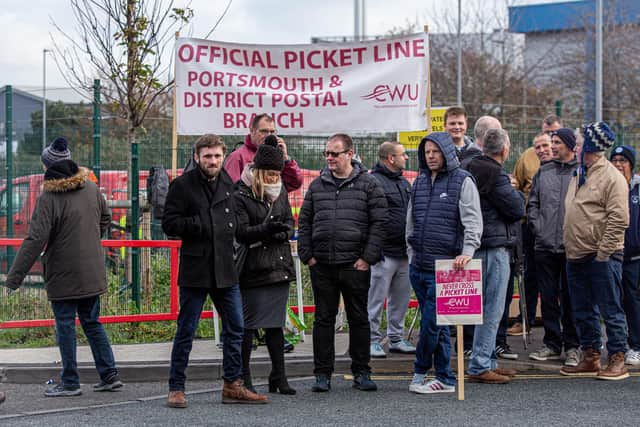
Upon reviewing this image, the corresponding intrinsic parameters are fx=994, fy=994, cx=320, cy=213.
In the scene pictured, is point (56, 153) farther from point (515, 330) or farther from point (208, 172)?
point (515, 330)

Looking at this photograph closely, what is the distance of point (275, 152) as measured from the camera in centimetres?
800

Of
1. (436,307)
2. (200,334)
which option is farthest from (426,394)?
(200,334)

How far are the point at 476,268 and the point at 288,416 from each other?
6.32ft

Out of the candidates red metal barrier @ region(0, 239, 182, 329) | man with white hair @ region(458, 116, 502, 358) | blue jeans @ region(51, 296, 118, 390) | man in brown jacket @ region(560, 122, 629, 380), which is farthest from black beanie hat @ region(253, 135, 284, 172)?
red metal barrier @ region(0, 239, 182, 329)

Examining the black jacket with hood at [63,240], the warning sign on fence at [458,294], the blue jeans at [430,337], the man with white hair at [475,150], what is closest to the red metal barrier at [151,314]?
the black jacket with hood at [63,240]

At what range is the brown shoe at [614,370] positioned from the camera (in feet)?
28.6

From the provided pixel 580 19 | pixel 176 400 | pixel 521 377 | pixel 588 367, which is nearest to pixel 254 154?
pixel 176 400

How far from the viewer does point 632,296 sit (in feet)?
31.0

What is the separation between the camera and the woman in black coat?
7980 mm

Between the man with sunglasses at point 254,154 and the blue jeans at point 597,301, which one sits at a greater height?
the man with sunglasses at point 254,154

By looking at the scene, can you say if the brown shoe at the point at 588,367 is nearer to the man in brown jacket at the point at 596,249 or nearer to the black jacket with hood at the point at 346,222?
the man in brown jacket at the point at 596,249

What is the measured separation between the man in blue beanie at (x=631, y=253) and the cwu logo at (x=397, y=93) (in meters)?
2.52

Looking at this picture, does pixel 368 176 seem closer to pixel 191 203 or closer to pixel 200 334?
pixel 191 203

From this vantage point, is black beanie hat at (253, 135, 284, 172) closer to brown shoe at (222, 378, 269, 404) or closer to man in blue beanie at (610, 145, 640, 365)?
brown shoe at (222, 378, 269, 404)
